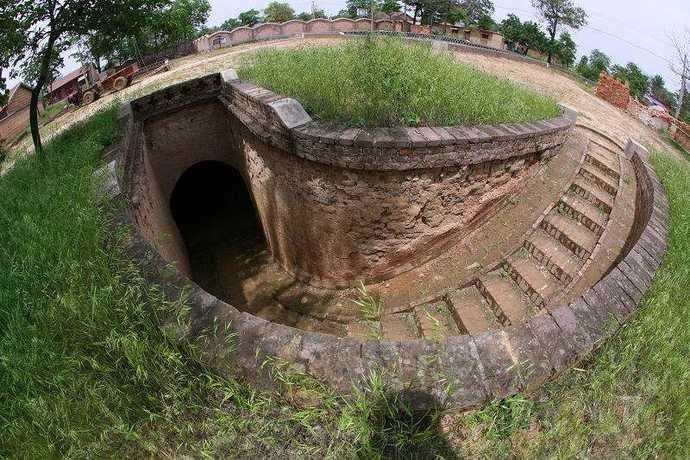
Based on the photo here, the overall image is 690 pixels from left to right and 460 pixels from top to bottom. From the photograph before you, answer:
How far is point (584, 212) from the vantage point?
5438 mm

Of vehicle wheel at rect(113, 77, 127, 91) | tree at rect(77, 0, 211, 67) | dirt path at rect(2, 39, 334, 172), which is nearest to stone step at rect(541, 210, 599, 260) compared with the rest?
tree at rect(77, 0, 211, 67)

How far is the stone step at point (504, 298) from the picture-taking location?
15.5 ft

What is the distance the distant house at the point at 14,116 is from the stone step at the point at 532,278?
19.0 m

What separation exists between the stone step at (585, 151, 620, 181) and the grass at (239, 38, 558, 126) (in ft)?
3.34

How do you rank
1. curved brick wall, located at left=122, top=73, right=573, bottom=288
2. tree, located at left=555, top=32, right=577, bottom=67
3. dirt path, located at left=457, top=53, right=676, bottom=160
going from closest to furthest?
1. curved brick wall, located at left=122, top=73, right=573, bottom=288
2. dirt path, located at left=457, top=53, right=676, bottom=160
3. tree, located at left=555, top=32, right=577, bottom=67

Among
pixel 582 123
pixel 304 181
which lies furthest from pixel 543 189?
pixel 304 181

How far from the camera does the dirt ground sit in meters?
10.3

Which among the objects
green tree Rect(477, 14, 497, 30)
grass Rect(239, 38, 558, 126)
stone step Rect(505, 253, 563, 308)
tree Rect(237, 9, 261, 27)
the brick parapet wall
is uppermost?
tree Rect(237, 9, 261, 27)

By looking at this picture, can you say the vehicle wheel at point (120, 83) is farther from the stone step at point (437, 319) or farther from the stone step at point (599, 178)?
the stone step at point (599, 178)

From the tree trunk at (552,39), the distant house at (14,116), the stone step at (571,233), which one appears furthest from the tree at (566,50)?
the distant house at (14,116)

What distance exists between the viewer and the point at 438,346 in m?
2.32

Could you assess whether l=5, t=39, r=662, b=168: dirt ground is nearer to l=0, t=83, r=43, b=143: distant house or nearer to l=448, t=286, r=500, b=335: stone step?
l=0, t=83, r=43, b=143: distant house

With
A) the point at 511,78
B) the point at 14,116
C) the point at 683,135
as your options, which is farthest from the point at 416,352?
the point at 14,116

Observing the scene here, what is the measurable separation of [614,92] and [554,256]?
1144cm
